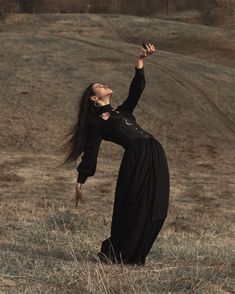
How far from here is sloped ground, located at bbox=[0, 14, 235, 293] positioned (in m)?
6.09

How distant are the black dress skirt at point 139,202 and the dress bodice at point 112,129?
0.15m

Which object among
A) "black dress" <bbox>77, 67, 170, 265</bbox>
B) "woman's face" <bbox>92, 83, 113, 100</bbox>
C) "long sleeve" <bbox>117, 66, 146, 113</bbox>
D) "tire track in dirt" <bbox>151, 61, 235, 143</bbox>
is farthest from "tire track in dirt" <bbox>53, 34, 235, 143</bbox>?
"black dress" <bbox>77, 67, 170, 265</bbox>

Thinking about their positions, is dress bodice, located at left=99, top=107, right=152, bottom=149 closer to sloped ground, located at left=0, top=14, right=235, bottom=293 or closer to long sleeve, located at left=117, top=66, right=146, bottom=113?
long sleeve, located at left=117, top=66, right=146, bottom=113

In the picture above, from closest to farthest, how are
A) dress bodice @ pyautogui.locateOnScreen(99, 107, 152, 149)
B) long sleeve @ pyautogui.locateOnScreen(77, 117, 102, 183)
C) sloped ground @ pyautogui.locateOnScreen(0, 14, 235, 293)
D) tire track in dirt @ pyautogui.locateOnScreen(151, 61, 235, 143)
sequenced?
sloped ground @ pyautogui.locateOnScreen(0, 14, 235, 293), dress bodice @ pyautogui.locateOnScreen(99, 107, 152, 149), long sleeve @ pyautogui.locateOnScreen(77, 117, 102, 183), tire track in dirt @ pyautogui.locateOnScreen(151, 61, 235, 143)

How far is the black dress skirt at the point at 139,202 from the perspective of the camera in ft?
22.5

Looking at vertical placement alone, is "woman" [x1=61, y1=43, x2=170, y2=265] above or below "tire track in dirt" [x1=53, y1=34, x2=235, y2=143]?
above

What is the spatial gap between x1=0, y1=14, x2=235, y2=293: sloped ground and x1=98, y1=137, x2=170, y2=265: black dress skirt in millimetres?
339

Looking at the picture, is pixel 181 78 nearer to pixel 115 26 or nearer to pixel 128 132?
pixel 115 26

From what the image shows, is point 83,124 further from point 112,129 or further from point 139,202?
point 139,202

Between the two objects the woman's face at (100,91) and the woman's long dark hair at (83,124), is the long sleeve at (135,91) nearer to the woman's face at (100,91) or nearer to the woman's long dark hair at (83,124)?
the woman's face at (100,91)

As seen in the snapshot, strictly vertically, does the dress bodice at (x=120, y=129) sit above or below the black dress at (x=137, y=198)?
above

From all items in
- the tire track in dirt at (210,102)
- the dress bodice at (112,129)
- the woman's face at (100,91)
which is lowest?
the tire track in dirt at (210,102)

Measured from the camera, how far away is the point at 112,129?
7.07 metres

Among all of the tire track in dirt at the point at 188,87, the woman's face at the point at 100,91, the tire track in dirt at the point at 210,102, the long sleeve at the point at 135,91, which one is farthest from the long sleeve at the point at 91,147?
the tire track in dirt at the point at 210,102
